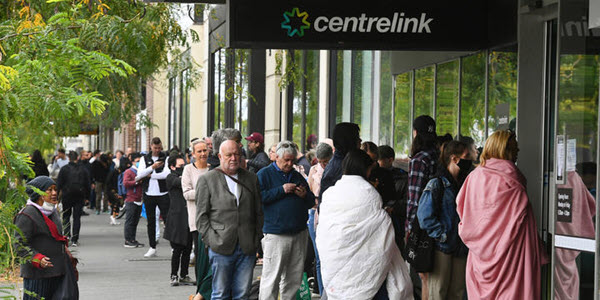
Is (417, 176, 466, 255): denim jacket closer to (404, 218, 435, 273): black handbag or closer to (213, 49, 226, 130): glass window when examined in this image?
(404, 218, 435, 273): black handbag

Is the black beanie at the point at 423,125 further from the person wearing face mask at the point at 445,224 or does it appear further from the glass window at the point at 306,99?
the glass window at the point at 306,99

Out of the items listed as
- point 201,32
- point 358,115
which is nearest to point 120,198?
point 201,32

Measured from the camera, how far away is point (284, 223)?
993cm

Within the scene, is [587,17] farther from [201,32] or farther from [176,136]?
[176,136]

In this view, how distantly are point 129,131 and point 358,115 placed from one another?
34928mm

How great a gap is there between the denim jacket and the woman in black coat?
16.7ft

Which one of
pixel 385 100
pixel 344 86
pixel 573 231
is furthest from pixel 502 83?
pixel 344 86

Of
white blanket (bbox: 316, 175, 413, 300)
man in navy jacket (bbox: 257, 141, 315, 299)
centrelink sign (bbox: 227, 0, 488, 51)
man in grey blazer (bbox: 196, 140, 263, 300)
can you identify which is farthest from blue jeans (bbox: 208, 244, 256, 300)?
white blanket (bbox: 316, 175, 413, 300)

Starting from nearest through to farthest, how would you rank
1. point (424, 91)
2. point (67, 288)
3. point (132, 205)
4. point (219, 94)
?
1. point (67, 288)
2. point (424, 91)
3. point (132, 205)
4. point (219, 94)

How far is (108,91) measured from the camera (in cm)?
1472

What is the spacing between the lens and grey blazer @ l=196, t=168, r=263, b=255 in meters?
9.16

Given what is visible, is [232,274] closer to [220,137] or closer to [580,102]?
[220,137]

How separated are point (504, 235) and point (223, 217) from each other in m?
2.72

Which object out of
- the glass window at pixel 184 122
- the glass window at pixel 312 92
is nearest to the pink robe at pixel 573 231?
the glass window at pixel 312 92
